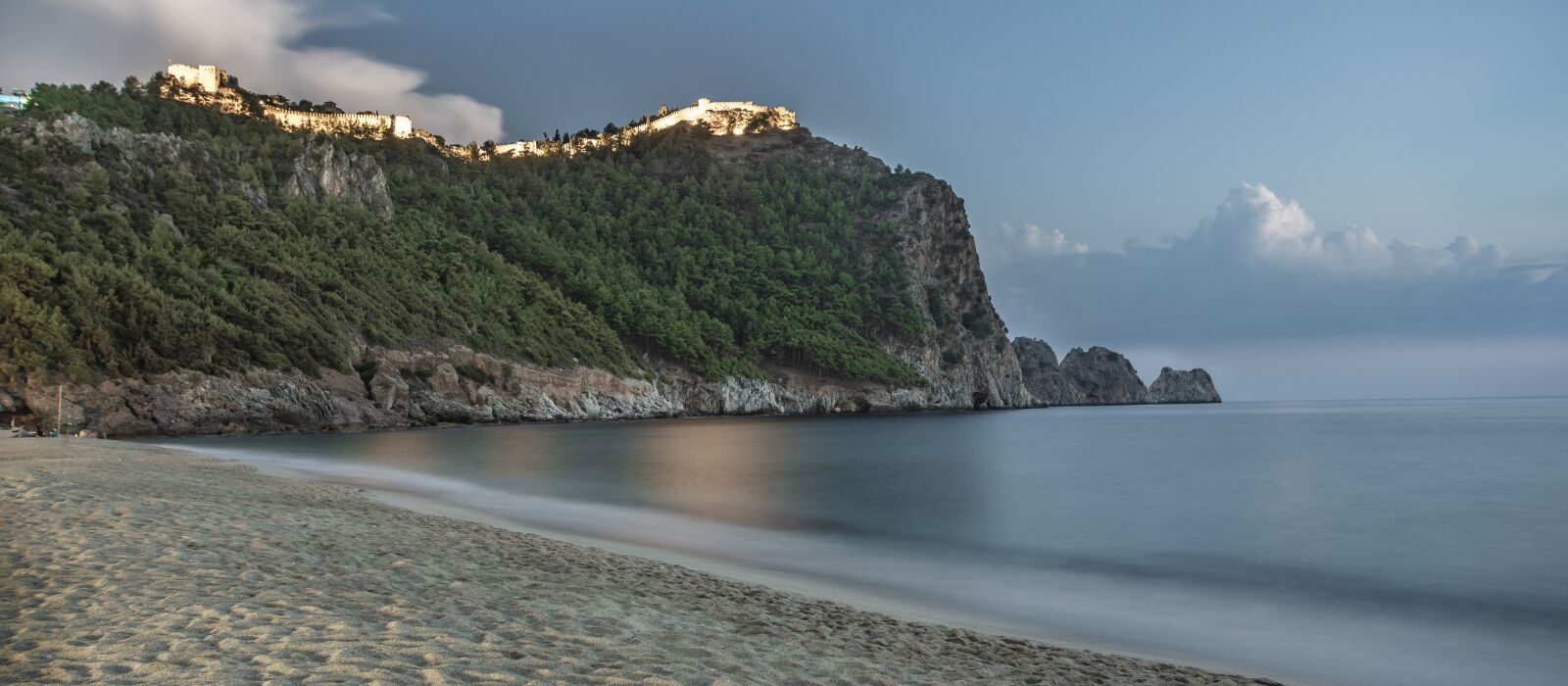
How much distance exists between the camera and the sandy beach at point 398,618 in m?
5.81

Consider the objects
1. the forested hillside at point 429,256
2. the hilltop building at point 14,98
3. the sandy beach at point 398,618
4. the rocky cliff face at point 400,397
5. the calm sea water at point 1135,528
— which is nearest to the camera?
the sandy beach at point 398,618

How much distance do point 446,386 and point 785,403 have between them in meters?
52.3

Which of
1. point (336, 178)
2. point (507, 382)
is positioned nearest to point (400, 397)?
point (507, 382)

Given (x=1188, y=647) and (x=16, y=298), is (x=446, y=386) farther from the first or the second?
(x=1188, y=647)

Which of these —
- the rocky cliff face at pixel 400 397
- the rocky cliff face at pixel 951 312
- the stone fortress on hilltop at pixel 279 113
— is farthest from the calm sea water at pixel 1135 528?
the stone fortress on hilltop at pixel 279 113

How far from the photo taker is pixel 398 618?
284 inches

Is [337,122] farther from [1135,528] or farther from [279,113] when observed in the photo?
[1135,528]

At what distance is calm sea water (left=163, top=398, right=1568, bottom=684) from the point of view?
461 inches

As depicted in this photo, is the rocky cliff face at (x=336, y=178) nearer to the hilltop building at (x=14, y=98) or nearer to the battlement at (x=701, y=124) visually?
the hilltop building at (x=14, y=98)

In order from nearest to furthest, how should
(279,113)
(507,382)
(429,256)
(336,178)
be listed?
(507,382) < (429,256) < (336,178) < (279,113)

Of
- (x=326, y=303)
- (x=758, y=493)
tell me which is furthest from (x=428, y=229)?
(x=758, y=493)

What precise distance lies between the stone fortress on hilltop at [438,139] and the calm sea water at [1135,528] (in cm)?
11280

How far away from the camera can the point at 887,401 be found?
→ 120938mm

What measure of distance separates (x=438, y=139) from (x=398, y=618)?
16926 centimetres
